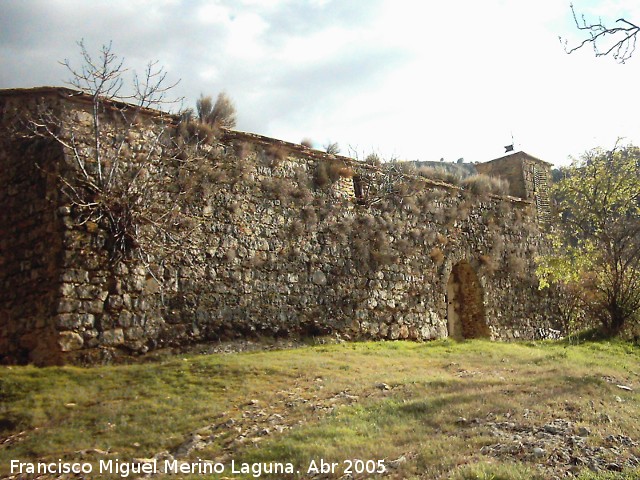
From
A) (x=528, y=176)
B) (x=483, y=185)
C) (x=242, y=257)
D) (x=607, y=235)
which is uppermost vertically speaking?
(x=528, y=176)

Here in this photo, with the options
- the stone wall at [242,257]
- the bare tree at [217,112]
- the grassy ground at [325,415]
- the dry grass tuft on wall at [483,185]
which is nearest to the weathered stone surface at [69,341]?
the stone wall at [242,257]

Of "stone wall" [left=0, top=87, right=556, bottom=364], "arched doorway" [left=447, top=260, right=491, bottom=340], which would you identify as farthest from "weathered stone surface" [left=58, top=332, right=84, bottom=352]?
"arched doorway" [left=447, top=260, right=491, bottom=340]

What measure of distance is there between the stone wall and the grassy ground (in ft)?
3.40

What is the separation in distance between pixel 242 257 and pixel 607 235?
917 centimetres

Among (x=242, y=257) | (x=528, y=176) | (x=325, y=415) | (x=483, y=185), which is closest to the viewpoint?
(x=325, y=415)

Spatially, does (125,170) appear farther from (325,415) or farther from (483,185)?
(483,185)

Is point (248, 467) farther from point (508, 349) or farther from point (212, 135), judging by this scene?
point (508, 349)

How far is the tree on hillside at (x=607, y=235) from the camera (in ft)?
48.9

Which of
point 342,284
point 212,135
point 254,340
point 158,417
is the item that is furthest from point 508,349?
point 158,417

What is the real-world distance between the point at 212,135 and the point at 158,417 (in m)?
6.03

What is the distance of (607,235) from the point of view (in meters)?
15.2

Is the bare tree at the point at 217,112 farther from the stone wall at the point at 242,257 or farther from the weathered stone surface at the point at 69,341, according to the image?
the weathered stone surface at the point at 69,341

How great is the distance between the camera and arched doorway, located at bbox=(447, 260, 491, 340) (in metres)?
16.7

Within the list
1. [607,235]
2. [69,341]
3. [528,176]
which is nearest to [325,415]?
[69,341]
